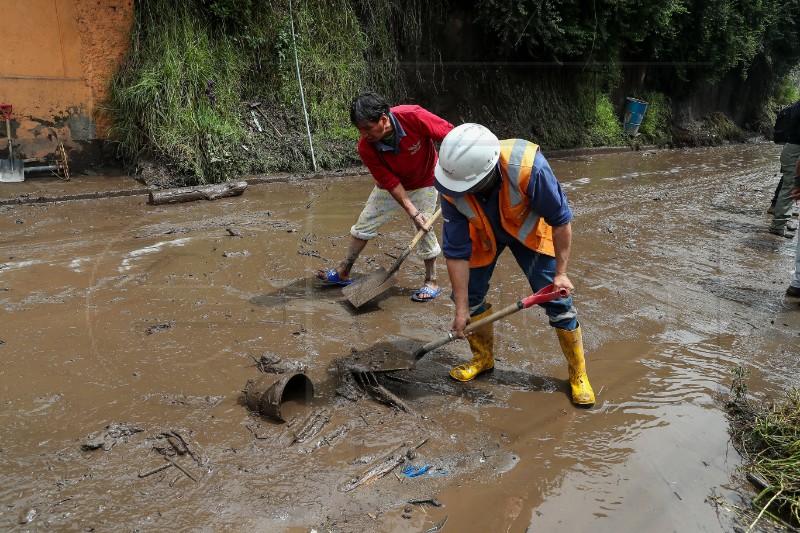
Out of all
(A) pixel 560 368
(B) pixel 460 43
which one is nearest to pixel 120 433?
(A) pixel 560 368

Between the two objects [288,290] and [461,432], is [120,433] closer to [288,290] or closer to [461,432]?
[461,432]

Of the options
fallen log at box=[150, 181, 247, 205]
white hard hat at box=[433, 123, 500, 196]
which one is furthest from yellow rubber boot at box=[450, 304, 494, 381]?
fallen log at box=[150, 181, 247, 205]

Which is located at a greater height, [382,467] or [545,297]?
[545,297]

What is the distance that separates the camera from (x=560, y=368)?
145 inches

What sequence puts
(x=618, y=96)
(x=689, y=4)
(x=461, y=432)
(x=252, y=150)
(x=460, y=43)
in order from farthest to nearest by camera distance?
(x=618, y=96) → (x=689, y=4) → (x=460, y=43) → (x=252, y=150) → (x=461, y=432)

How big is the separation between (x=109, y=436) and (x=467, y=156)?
6.98 ft

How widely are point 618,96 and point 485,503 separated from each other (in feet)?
50.9

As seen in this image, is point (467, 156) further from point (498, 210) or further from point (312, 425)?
point (312, 425)

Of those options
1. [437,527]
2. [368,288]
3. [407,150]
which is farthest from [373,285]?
[437,527]

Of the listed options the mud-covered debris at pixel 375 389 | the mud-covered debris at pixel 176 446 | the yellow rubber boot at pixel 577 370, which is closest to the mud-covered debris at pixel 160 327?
the mud-covered debris at pixel 176 446

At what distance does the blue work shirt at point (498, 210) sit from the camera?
113 inches

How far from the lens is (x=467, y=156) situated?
2.78 metres

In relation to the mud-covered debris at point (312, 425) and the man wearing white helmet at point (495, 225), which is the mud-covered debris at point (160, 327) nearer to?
the mud-covered debris at point (312, 425)

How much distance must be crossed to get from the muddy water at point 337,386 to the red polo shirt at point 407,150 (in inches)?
38.0
